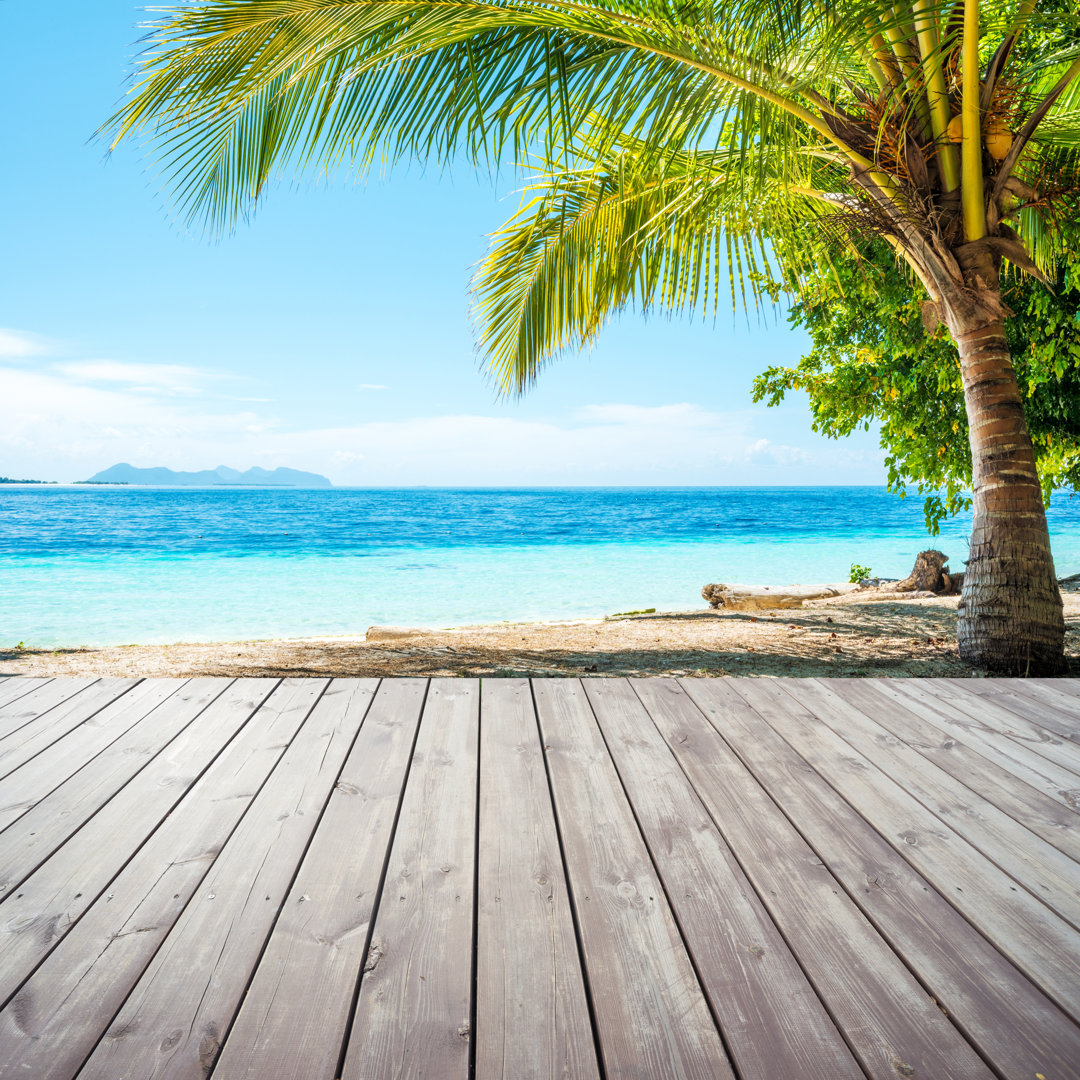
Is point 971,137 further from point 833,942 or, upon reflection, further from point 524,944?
point 524,944

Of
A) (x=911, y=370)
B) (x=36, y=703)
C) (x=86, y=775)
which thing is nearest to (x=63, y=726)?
(x=36, y=703)

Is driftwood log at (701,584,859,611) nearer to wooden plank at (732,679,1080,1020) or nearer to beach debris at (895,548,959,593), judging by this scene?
beach debris at (895,548,959,593)

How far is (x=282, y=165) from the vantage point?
3289 mm

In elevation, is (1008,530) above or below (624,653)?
above

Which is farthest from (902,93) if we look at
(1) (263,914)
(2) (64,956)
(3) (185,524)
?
(3) (185,524)

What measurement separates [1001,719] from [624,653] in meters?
2.88

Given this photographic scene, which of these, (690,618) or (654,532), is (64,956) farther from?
(654,532)

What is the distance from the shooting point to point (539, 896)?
142 cm

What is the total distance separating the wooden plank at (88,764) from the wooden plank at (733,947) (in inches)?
53.0

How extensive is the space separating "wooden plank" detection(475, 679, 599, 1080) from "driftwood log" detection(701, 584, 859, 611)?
24.4ft

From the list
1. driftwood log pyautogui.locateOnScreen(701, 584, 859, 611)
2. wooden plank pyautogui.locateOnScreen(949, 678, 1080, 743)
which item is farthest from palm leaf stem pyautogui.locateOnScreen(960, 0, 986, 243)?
driftwood log pyautogui.locateOnScreen(701, 584, 859, 611)

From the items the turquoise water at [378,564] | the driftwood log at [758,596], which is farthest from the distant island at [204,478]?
the driftwood log at [758,596]

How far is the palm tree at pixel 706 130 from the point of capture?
293 cm

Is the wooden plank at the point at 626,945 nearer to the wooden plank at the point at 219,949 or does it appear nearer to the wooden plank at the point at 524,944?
the wooden plank at the point at 524,944
